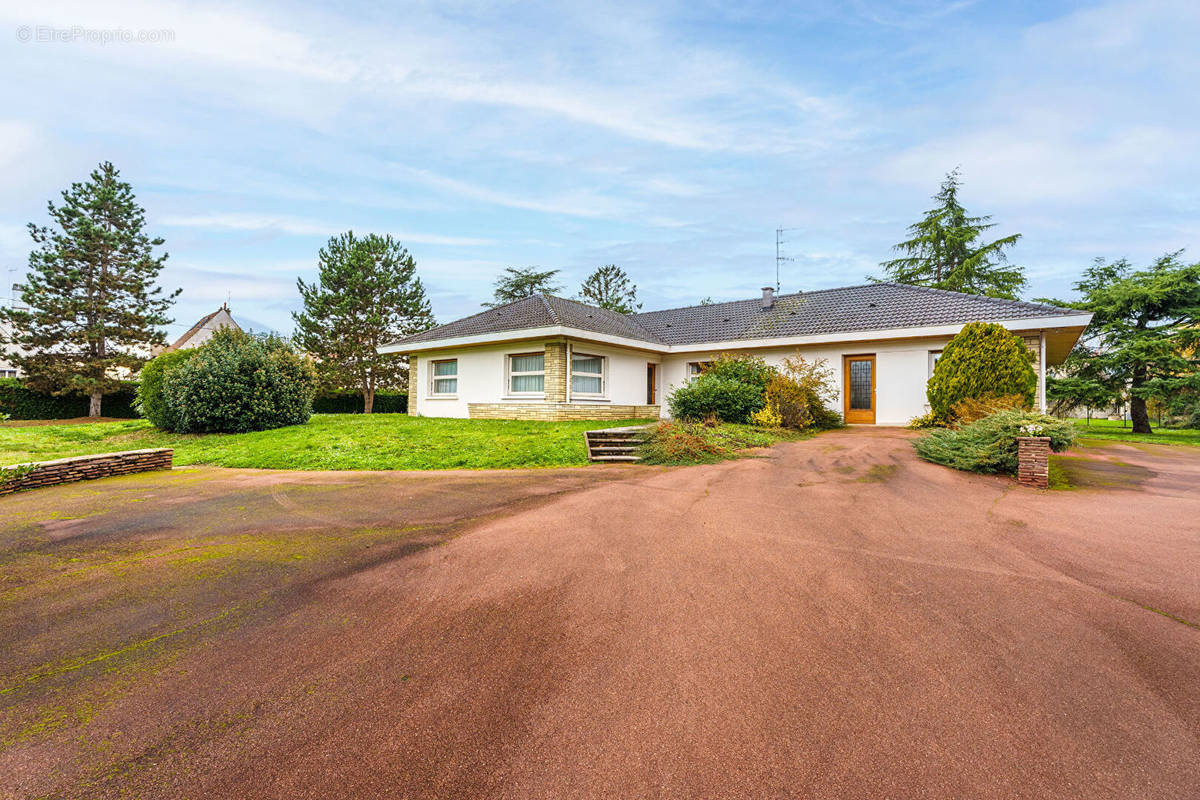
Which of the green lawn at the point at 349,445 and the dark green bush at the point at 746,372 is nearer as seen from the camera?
the green lawn at the point at 349,445

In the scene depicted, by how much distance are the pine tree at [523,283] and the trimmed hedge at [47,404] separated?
19931mm

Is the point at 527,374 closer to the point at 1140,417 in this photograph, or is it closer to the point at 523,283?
the point at 523,283

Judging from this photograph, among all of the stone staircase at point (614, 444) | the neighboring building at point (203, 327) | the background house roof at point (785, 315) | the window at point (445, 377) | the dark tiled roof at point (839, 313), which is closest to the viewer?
the stone staircase at point (614, 444)

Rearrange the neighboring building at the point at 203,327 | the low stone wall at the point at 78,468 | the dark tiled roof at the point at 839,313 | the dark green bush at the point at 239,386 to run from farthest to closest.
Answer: the neighboring building at the point at 203,327 → the dark tiled roof at the point at 839,313 → the dark green bush at the point at 239,386 → the low stone wall at the point at 78,468

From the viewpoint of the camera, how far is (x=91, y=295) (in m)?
21.1

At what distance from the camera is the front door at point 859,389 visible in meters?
13.8

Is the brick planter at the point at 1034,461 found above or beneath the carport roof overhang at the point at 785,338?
beneath

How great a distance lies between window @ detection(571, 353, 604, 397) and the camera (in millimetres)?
14524

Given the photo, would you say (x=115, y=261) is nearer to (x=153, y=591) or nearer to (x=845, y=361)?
(x=153, y=591)

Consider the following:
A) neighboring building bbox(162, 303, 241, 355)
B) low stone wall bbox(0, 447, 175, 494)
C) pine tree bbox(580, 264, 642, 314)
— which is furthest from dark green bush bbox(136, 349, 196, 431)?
pine tree bbox(580, 264, 642, 314)

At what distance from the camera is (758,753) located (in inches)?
72.1


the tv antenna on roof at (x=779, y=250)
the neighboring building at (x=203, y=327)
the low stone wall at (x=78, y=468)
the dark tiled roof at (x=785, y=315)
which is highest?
the tv antenna on roof at (x=779, y=250)

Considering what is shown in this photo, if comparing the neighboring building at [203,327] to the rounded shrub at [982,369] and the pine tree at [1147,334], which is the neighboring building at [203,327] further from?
the pine tree at [1147,334]

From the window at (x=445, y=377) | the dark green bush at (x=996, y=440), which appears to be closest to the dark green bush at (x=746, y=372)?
the dark green bush at (x=996, y=440)
